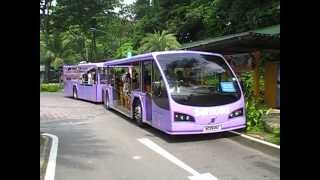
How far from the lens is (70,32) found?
55.0 m

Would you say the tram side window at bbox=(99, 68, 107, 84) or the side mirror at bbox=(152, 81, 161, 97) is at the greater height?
the tram side window at bbox=(99, 68, 107, 84)

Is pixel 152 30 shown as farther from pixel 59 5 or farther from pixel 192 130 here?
pixel 192 130

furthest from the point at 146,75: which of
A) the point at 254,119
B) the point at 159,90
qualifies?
the point at 254,119

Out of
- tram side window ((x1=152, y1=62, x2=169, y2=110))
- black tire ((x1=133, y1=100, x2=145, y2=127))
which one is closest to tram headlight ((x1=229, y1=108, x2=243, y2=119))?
tram side window ((x1=152, y1=62, x2=169, y2=110))

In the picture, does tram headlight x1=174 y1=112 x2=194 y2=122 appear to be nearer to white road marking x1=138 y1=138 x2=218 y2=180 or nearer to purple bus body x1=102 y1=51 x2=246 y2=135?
purple bus body x1=102 y1=51 x2=246 y2=135

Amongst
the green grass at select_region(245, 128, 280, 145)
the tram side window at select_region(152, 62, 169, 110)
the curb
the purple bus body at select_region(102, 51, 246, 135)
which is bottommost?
the curb

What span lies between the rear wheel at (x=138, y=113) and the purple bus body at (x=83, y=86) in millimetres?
8924

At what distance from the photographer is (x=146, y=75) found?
14.4m

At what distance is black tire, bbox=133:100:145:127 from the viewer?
15039 millimetres

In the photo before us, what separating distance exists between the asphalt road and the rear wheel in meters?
0.22

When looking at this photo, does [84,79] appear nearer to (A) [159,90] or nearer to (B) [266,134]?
(A) [159,90]

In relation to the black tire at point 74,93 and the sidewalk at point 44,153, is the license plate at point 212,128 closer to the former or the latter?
the sidewalk at point 44,153
